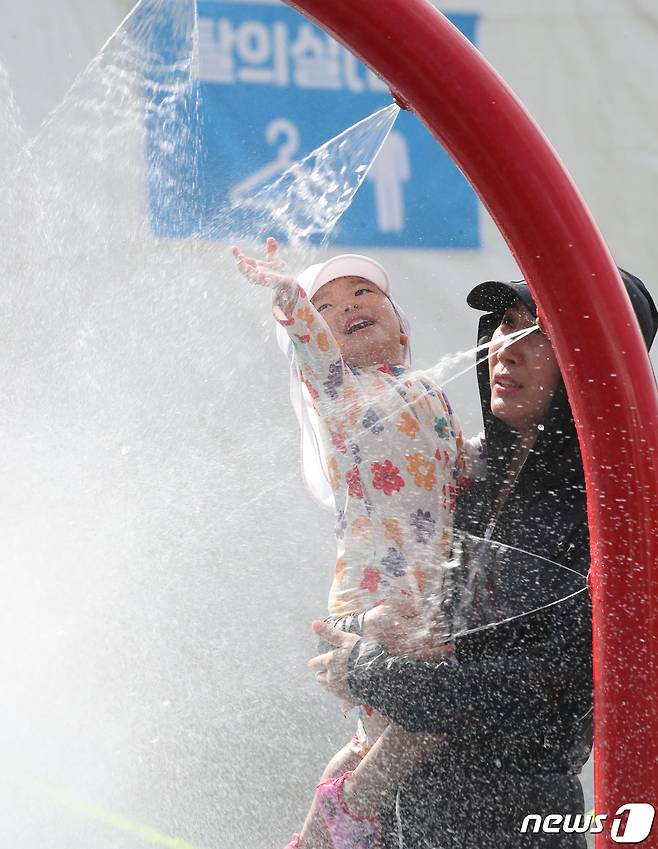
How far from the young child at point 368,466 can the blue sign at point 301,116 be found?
2.89 ft

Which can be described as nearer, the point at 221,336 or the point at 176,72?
the point at 176,72

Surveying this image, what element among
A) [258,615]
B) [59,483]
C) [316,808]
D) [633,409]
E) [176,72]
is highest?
[176,72]

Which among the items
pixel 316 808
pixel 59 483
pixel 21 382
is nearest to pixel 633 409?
pixel 316 808

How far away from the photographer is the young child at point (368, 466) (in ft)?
4.12

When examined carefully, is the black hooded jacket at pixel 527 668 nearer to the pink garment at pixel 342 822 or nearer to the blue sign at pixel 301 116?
the pink garment at pixel 342 822

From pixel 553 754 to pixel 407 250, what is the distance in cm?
149

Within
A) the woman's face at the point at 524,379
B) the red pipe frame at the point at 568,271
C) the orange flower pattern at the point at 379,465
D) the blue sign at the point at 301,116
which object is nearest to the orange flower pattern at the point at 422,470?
the orange flower pattern at the point at 379,465

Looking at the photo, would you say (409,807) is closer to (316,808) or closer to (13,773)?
(316,808)

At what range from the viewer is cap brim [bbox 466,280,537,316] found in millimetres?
1229

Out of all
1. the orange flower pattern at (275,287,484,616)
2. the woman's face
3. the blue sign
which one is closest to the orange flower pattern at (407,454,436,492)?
the orange flower pattern at (275,287,484,616)

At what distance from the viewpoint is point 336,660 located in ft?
4.06

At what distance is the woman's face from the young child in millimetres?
109

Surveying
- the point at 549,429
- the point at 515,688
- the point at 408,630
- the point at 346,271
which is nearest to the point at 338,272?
the point at 346,271

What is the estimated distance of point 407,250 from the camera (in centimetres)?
244
